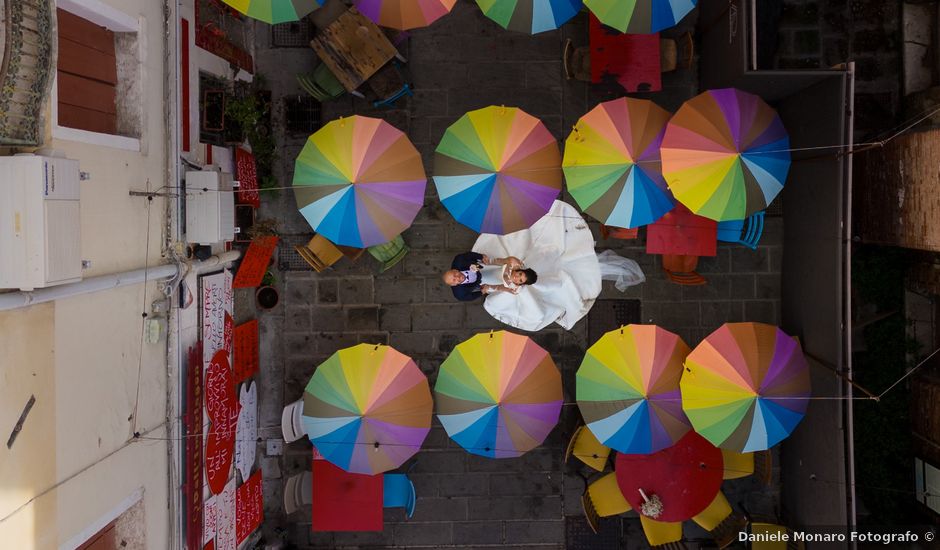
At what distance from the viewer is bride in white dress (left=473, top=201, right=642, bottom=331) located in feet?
26.7

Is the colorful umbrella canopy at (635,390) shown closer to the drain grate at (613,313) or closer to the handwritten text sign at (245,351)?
the drain grate at (613,313)

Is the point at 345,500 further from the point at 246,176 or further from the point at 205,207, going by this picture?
the point at 246,176

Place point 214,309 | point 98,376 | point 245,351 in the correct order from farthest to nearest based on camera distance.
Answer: point 245,351, point 214,309, point 98,376

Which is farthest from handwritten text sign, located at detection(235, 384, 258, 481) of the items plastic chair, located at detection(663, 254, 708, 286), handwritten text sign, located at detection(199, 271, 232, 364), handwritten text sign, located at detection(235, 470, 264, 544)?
plastic chair, located at detection(663, 254, 708, 286)

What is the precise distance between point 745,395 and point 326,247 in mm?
5824

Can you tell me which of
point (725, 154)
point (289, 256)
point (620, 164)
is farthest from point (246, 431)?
point (725, 154)

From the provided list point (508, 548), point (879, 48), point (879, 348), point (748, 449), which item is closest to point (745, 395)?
point (748, 449)

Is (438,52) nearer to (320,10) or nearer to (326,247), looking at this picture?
(320,10)

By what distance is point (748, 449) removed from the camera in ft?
23.8

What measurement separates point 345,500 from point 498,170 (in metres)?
4.99

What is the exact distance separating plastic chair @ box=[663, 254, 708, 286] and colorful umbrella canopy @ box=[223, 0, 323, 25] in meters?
5.84

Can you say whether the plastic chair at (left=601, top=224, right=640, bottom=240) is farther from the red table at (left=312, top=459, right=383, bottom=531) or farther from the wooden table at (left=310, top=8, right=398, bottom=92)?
the red table at (left=312, top=459, right=383, bottom=531)

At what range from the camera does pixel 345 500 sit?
818 centimetres

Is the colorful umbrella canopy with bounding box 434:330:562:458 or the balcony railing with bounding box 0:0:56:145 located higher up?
the balcony railing with bounding box 0:0:56:145
